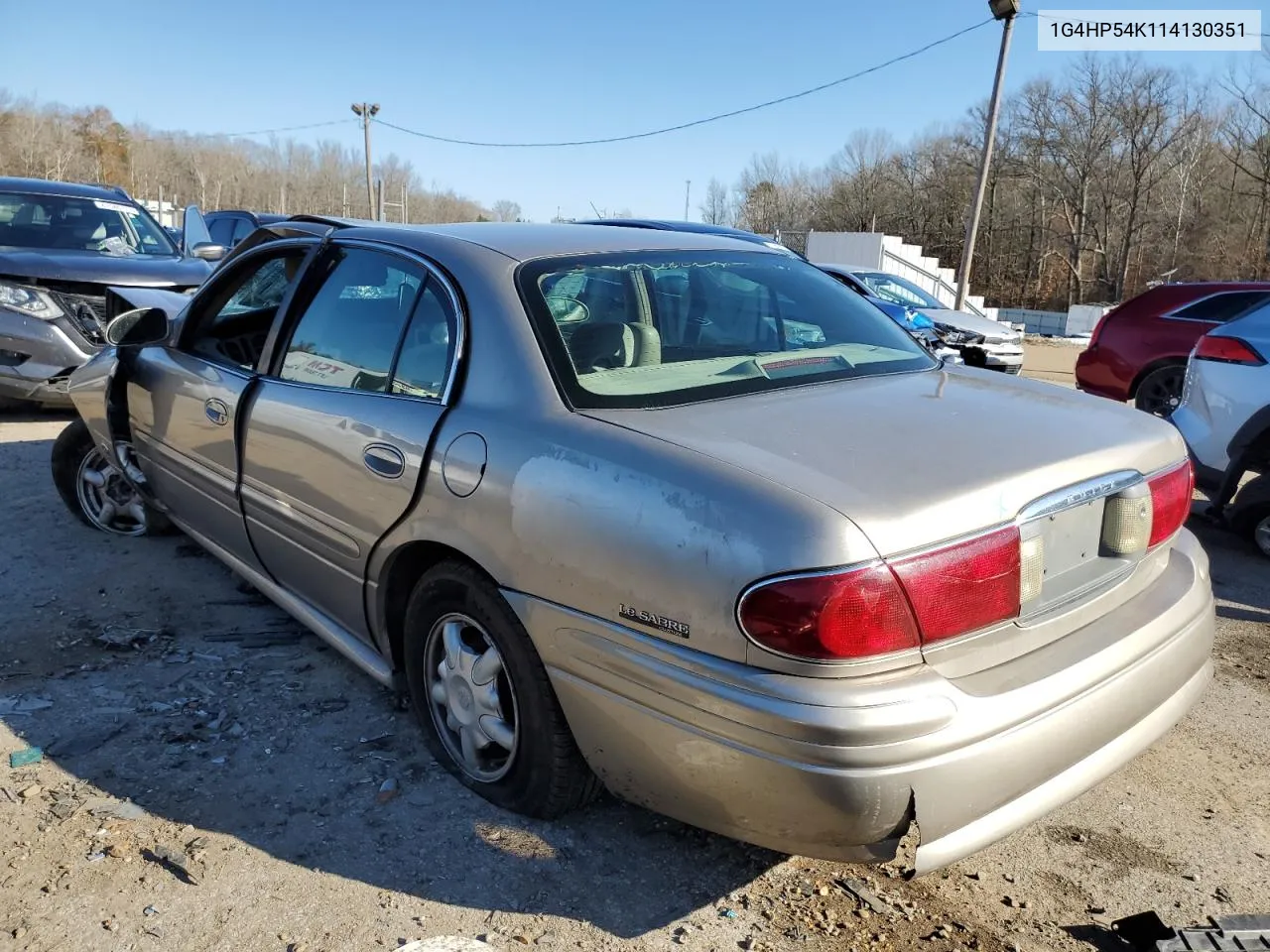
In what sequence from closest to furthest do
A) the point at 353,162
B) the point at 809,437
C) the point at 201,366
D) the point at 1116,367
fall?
the point at 809,437 < the point at 201,366 < the point at 1116,367 < the point at 353,162

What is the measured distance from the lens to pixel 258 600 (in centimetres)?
414

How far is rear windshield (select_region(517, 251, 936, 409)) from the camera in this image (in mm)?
2508

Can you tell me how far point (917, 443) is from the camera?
2.13 meters

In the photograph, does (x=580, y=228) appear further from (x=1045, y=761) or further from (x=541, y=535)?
(x=1045, y=761)

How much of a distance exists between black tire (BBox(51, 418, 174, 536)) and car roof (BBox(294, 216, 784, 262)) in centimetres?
227

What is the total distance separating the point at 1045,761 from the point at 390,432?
6.04 ft

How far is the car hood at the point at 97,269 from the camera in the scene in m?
7.01

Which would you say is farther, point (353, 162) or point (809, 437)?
point (353, 162)

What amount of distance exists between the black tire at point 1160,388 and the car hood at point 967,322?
182 inches

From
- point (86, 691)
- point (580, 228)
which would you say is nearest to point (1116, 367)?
point (580, 228)

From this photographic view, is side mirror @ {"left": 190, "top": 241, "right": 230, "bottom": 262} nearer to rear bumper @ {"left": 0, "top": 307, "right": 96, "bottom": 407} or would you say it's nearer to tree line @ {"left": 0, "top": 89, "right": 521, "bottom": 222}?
rear bumper @ {"left": 0, "top": 307, "right": 96, "bottom": 407}

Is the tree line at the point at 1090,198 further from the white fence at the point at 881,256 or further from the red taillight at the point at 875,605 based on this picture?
the red taillight at the point at 875,605

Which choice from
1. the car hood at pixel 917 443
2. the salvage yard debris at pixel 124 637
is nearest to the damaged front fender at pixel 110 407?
the salvage yard debris at pixel 124 637

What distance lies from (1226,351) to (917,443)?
426cm
